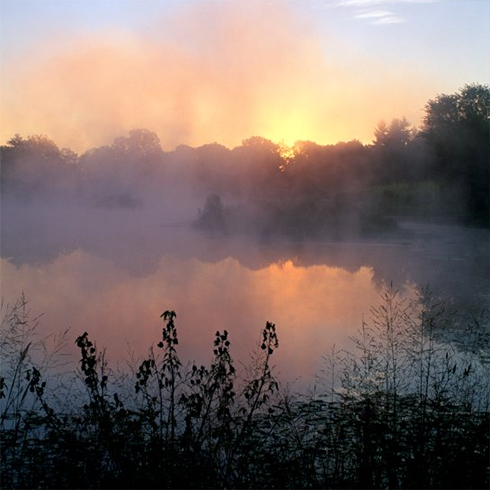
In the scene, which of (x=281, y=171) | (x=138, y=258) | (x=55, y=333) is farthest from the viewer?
(x=281, y=171)

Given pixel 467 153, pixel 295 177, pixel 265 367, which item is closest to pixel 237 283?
pixel 265 367

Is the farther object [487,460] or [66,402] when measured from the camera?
[66,402]

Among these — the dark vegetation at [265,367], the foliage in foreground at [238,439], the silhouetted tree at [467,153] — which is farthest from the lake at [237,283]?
the silhouetted tree at [467,153]

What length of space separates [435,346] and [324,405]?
2773 millimetres

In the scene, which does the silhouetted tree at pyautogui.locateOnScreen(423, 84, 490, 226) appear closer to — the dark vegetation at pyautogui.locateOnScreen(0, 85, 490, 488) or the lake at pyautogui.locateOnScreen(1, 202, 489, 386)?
the dark vegetation at pyautogui.locateOnScreen(0, 85, 490, 488)

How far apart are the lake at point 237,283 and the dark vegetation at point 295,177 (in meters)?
2.84

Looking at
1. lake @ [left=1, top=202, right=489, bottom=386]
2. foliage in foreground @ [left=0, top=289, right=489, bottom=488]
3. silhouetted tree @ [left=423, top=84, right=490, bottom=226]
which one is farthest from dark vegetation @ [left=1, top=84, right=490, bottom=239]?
foliage in foreground @ [left=0, top=289, right=489, bottom=488]

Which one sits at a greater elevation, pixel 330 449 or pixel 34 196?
pixel 34 196

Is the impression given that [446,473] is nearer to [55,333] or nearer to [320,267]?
[55,333]

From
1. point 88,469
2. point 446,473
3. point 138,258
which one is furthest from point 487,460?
point 138,258

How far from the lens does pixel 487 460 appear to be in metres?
4.77

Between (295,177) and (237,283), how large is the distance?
29.3 meters

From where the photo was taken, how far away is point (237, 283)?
16.6m

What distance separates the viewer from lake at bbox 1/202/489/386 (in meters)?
10.2
